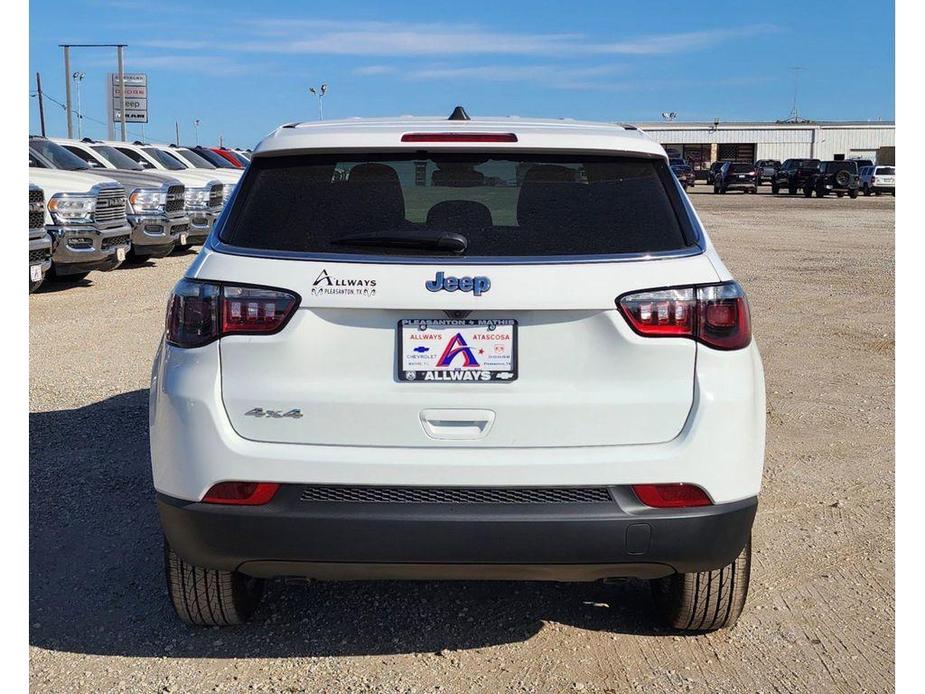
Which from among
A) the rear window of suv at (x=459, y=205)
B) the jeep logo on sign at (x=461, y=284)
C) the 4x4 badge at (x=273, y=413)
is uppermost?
the rear window of suv at (x=459, y=205)

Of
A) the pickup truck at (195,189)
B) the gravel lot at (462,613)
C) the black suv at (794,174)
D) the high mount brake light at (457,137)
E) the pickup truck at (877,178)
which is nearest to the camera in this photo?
the high mount brake light at (457,137)

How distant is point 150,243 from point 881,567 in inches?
570

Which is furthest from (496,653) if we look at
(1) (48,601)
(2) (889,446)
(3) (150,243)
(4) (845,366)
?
(3) (150,243)

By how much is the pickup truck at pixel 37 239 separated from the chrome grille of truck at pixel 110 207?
1297mm

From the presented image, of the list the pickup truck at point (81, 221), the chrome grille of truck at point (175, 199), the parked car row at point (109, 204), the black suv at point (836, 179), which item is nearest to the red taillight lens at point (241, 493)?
the parked car row at point (109, 204)

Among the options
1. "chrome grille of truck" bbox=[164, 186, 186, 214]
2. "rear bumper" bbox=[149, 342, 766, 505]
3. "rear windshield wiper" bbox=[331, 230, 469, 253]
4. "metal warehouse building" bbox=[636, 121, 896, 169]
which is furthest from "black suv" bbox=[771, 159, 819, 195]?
"rear windshield wiper" bbox=[331, 230, 469, 253]

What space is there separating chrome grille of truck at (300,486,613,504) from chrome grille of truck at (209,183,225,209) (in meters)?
16.9

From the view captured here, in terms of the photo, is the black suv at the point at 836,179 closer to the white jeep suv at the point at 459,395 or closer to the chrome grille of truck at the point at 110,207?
the chrome grille of truck at the point at 110,207

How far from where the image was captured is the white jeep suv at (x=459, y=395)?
3.11 metres

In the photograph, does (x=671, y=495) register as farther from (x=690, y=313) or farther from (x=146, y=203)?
(x=146, y=203)

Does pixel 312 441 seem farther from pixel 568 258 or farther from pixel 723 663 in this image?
pixel 723 663

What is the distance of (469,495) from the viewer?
3.14 metres

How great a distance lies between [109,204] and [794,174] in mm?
44723

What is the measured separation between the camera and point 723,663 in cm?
365
